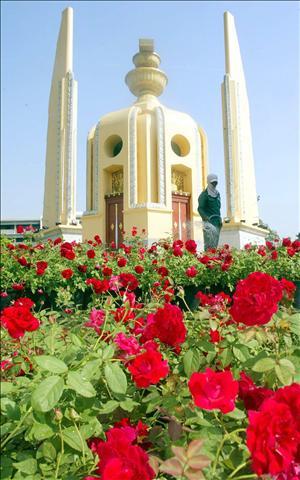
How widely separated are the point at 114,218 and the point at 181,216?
2.49m

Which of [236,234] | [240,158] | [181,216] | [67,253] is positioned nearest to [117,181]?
[181,216]

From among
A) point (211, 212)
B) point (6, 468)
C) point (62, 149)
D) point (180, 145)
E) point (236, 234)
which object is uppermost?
point (180, 145)

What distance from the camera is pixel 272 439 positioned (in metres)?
0.76

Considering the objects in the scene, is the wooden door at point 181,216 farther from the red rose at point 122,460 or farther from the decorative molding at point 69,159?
the red rose at point 122,460

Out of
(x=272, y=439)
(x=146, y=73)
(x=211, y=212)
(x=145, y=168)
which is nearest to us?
(x=272, y=439)

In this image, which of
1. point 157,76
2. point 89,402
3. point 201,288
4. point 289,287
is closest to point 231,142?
point 157,76

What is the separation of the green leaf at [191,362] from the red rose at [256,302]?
0.20 meters

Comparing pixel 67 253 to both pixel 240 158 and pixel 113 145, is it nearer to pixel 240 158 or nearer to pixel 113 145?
pixel 240 158

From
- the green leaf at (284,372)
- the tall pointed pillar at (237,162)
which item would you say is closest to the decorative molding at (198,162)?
the tall pointed pillar at (237,162)

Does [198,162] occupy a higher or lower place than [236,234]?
higher

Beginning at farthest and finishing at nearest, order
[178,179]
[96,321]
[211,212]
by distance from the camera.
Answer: [178,179] < [211,212] < [96,321]

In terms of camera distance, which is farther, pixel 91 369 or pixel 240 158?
pixel 240 158

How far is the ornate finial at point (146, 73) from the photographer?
15.9 meters

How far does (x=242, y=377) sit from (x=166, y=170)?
43.7 ft
